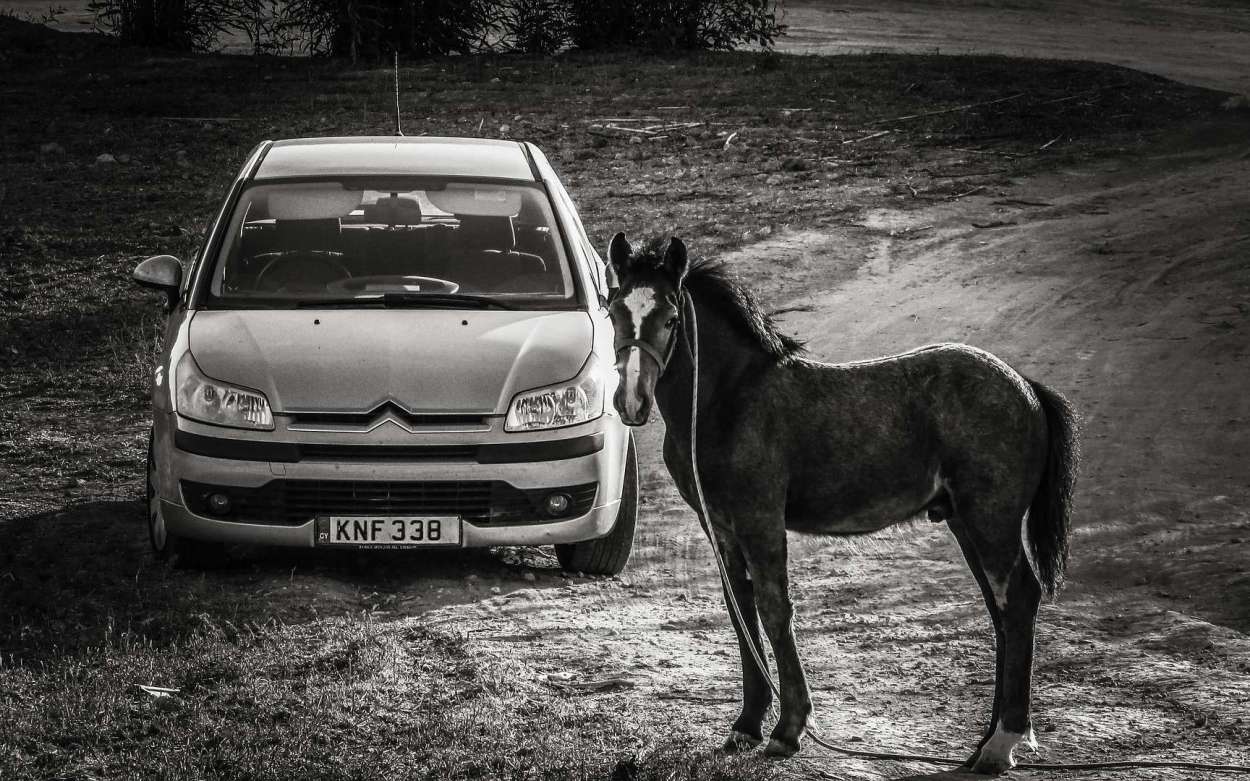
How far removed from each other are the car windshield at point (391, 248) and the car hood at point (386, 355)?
0.20 metres

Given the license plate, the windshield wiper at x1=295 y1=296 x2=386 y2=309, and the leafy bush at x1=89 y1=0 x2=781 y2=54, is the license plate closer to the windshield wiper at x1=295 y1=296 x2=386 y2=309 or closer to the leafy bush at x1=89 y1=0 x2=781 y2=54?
the windshield wiper at x1=295 y1=296 x2=386 y2=309

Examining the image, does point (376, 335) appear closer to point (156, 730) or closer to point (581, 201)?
point (156, 730)

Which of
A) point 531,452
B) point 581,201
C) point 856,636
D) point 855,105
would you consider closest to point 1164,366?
point 856,636

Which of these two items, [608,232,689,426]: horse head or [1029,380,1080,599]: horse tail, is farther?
[1029,380,1080,599]: horse tail

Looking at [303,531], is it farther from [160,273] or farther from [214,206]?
[214,206]

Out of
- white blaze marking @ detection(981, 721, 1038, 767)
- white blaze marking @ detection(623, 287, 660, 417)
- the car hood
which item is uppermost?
white blaze marking @ detection(623, 287, 660, 417)

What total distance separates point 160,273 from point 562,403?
6.83 ft

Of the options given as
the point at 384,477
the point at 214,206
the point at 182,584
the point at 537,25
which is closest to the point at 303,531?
the point at 384,477

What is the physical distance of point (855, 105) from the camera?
2103 centimetres

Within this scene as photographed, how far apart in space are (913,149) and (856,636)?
12317 mm

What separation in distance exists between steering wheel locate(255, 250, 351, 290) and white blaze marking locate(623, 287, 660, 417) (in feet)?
9.88

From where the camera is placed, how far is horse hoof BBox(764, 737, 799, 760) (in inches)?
207

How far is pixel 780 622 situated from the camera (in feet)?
17.0

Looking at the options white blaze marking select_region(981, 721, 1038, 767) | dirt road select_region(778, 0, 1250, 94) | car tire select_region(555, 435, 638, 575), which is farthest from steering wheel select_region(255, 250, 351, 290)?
dirt road select_region(778, 0, 1250, 94)
